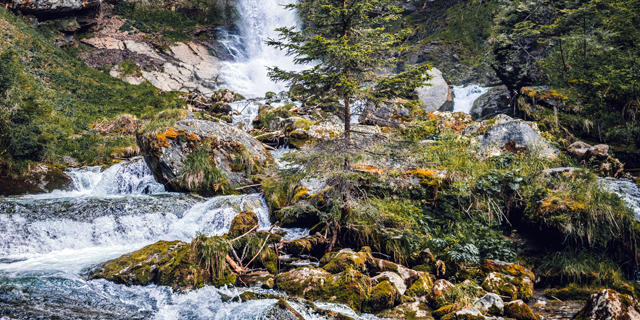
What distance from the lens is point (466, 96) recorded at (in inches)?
808

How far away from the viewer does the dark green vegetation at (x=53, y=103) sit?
30.6 ft

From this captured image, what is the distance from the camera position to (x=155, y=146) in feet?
30.6

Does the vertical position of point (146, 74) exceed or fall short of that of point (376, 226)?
it exceeds it

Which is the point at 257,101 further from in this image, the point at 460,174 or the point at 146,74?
the point at 460,174

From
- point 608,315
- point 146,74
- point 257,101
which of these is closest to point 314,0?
point 608,315

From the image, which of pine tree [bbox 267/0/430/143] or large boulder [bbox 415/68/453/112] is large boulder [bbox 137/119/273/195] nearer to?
pine tree [bbox 267/0/430/143]

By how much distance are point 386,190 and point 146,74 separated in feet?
81.3

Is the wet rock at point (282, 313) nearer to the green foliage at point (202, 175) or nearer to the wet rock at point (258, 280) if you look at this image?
the wet rock at point (258, 280)

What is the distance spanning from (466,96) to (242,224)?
18799mm

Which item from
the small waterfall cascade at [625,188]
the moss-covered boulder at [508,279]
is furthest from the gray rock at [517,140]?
the moss-covered boulder at [508,279]

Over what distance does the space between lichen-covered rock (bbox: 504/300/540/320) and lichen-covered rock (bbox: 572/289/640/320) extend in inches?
21.6

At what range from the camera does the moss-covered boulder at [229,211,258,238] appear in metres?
6.16

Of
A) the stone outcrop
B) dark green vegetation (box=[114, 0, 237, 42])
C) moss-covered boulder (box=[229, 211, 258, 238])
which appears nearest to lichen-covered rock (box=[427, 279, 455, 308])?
moss-covered boulder (box=[229, 211, 258, 238])

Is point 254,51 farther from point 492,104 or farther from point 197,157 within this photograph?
point 197,157
